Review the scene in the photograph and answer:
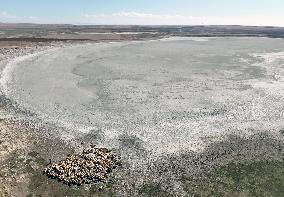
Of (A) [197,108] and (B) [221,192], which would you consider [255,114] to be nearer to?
(A) [197,108]

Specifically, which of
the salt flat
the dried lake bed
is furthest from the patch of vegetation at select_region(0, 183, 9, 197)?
the salt flat

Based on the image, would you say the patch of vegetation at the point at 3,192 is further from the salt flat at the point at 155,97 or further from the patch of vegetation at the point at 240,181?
the patch of vegetation at the point at 240,181

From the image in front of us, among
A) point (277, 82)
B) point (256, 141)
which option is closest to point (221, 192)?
point (256, 141)

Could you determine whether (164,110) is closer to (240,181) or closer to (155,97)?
(155,97)

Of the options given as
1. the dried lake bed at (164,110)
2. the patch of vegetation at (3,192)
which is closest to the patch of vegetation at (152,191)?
the dried lake bed at (164,110)

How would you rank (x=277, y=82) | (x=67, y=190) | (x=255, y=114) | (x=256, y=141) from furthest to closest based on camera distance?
1. (x=277, y=82)
2. (x=255, y=114)
3. (x=256, y=141)
4. (x=67, y=190)

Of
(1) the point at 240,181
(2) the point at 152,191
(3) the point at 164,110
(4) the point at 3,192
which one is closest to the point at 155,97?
(3) the point at 164,110
